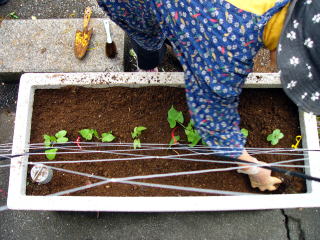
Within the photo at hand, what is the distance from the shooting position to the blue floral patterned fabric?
809 mm

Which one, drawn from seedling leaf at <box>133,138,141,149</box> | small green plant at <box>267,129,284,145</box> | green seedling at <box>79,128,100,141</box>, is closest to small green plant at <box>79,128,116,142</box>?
green seedling at <box>79,128,100,141</box>

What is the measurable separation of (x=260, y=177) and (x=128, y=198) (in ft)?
1.90

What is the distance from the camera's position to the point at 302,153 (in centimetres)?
138

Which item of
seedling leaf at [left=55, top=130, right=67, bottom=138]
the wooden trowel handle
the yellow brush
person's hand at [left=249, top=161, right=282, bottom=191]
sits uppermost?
the wooden trowel handle

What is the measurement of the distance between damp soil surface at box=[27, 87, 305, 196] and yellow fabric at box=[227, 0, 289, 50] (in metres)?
0.69

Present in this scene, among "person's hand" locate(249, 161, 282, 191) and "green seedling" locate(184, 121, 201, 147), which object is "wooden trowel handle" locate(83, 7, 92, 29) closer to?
"green seedling" locate(184, 121, 201, 147)

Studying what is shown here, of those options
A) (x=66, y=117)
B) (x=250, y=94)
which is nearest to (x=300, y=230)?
(x=250, y=94)

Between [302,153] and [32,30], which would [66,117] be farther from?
[302,153]

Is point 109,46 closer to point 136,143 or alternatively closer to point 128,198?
point 136,143

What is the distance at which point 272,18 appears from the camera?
0.76 m

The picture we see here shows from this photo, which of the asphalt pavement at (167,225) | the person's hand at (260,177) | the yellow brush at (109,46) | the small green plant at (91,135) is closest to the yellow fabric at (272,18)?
the person's hand at (260,177)

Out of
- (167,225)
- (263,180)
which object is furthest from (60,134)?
(263,180)

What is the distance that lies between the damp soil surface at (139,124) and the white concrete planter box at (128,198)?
5 centimetres

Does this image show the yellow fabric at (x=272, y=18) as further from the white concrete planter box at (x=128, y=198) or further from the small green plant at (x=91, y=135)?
the small green plant at (x=91, y=135)
